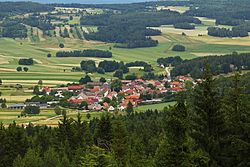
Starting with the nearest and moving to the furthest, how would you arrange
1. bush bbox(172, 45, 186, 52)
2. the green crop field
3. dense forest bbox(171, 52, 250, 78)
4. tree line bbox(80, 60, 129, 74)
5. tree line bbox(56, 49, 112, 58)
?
dense forest bbox(171, 52, 250, 78), the green crop field, tree line bbox(80, 60, 129, 74), tree line bbox(56, 49, 112, 58), bush bbox(172, 45, 186, 52)

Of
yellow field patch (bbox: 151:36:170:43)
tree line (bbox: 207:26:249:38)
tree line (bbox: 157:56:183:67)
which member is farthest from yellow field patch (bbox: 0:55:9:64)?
tree line (bbox: 207:26:249:38)

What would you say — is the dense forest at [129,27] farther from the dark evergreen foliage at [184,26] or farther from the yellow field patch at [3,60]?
the yellow field patch at [3,60]

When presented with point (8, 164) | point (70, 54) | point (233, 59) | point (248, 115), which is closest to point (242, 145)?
point (248, 115)

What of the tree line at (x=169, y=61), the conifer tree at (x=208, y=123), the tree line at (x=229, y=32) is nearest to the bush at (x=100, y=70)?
the tree line at (x=169, y=61)

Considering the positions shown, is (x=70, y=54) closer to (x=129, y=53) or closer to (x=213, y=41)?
(x=129, y=53)

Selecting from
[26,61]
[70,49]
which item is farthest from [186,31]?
[26,61]

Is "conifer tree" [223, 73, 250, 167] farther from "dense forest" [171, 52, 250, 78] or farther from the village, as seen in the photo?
"dense forest" [171, 52, 250, 78]
